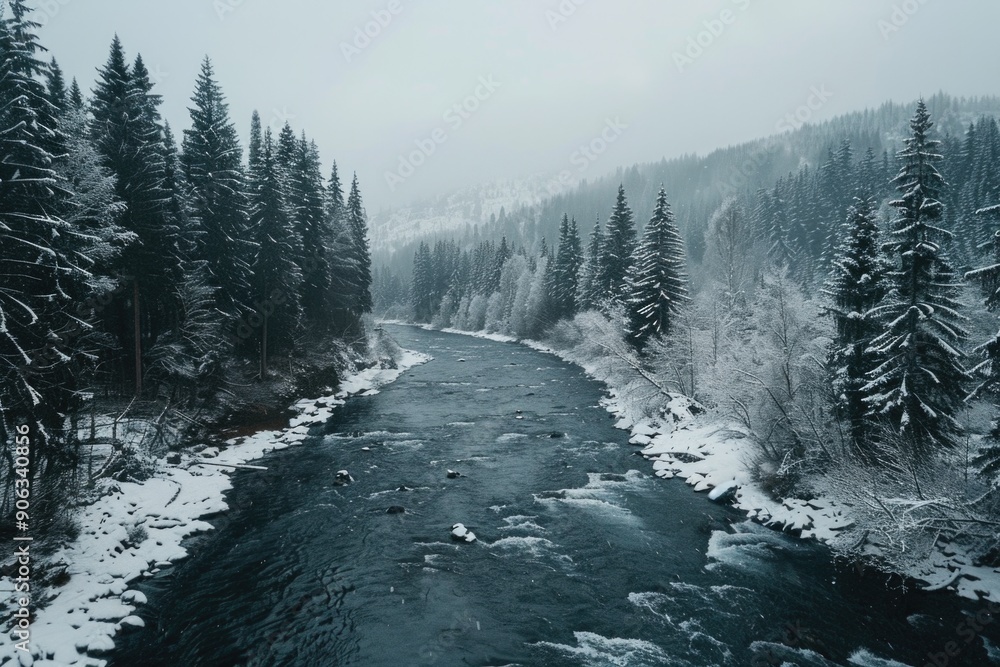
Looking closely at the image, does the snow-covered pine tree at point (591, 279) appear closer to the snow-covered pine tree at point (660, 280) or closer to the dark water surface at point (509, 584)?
the snow-covered pine tree at point (660, 280)

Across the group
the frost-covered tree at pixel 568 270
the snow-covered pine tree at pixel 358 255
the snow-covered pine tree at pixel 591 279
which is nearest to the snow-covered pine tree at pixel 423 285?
the snow-covered pine tree at pixel 358 255

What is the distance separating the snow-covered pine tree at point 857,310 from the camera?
1819cm

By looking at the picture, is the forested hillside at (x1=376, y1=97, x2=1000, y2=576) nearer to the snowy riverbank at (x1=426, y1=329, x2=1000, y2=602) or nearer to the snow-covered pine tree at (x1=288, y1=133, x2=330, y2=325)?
the snowy riverbank at (x1=426, y1=329, x2=1000, y2=602)

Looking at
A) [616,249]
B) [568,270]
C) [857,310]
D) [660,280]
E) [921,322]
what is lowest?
[921,322]

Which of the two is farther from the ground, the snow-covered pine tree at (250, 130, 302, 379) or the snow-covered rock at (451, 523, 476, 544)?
the snow-covered pine tree at (250, 130, 302, 379)

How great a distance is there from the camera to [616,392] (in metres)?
41.0

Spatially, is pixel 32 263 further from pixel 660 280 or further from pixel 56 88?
pixel 660 280

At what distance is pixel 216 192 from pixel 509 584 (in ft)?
93.9

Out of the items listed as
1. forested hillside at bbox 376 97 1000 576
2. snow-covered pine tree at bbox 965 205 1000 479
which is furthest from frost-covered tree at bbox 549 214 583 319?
snow-covered pine tree at bbox 965 205 1000 479

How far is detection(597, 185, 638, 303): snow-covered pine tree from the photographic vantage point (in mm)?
52250

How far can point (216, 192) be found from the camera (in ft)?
99.6

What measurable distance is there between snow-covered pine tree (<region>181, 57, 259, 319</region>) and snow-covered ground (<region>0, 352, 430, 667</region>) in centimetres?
1093

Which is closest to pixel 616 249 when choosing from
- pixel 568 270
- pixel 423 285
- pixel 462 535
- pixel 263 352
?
pixel 568 270

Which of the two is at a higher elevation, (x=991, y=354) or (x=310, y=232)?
(x=310, y=232)
